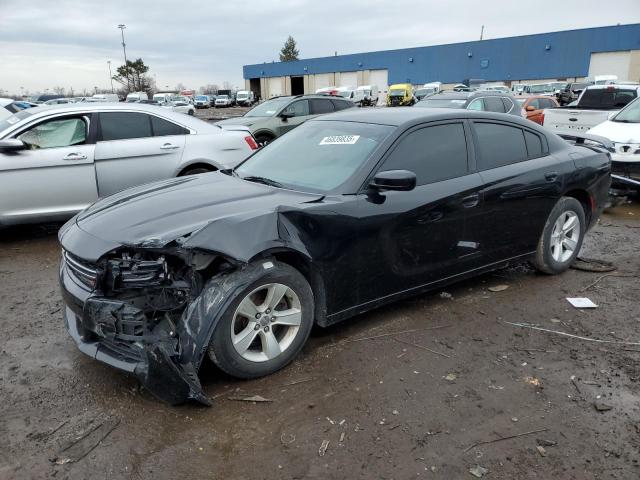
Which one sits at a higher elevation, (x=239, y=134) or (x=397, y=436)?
(x=239, y=134)

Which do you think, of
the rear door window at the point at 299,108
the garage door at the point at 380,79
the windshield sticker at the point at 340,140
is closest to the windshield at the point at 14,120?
the windshield sticker at the point at 340,140

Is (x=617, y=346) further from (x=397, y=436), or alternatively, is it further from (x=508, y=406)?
(x=397, y=436)

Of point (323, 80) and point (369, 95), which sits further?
point (323, 80)

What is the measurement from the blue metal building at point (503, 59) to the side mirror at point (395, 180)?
49.8m

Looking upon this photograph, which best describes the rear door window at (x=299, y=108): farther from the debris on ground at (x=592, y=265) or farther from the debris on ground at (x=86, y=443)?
the debris on ground at (x=86, y=443)

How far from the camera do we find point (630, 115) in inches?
361

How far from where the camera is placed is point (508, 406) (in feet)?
9.65

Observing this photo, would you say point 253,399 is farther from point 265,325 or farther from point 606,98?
point 606,98

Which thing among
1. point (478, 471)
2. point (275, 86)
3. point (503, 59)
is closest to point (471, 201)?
point (478, 471)

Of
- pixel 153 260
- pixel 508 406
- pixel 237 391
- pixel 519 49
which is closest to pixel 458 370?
pixel 508 406

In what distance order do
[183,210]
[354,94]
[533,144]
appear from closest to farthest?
[183,210]
[533,144]
[354,94]

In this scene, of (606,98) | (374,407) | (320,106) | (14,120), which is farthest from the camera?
(320,106)

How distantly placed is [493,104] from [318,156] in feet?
32.4

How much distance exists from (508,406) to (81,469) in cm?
230
